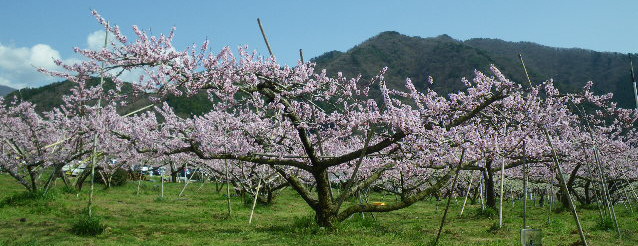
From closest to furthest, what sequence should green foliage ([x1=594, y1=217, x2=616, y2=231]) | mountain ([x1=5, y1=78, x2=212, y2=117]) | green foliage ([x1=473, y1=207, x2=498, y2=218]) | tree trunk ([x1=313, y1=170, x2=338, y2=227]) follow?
1. tree trunk ([x1=313, y1=170, x2=338, y2=227])
2. green foliage ([x1=594, y1=217, x2=616, y2=231])
3. green foliage ([x1=473, y1=207, x2=498, y2=218])
4. mountain ([x1=5, y1=78, x2=212, y2=117])

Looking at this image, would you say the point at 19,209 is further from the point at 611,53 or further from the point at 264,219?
the point at 611,53

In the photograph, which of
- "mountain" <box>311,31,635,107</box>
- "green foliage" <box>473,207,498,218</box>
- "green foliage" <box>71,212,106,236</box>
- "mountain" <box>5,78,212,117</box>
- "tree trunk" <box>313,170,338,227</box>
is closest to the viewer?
"green foliage" <box>71,212,106,236</box>

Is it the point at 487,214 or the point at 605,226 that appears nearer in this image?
the point at 605,226

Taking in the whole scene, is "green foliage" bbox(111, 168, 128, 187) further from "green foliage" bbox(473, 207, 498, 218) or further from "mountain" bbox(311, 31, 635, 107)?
"mountain" bbox(311, 31, 635, 107)

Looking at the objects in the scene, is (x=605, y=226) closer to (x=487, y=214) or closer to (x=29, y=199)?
(x=487, y=214)

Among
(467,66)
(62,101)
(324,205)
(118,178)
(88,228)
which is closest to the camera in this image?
(88,228)

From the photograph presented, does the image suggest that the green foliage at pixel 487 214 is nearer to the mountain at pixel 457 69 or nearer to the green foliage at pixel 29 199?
the green foliage at pixel 29 199

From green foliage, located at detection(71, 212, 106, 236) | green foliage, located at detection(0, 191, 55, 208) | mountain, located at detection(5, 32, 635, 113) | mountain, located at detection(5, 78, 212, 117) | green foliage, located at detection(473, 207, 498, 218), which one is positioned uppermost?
mountain, located at detection(5, 32, 635, 113)

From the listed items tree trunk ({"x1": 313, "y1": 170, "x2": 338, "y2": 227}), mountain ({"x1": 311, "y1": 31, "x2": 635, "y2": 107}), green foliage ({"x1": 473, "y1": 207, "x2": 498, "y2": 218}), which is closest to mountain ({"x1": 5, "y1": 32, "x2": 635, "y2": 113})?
mountain ({"x1": 311, "y1": 31, "x2": 635, "y2": 107})

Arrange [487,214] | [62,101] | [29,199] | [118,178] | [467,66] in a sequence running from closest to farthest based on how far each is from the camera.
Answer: [29,199]
[487,214]
[118,178]
[62,101]
[467,66]

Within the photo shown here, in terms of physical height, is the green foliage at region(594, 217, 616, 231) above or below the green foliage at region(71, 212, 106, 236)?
below

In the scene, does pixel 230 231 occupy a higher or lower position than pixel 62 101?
lower

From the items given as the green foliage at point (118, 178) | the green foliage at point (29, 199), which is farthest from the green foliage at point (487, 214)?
the green foliage at point (118, 178)

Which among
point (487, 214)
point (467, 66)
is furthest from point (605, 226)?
point (467, 66)
